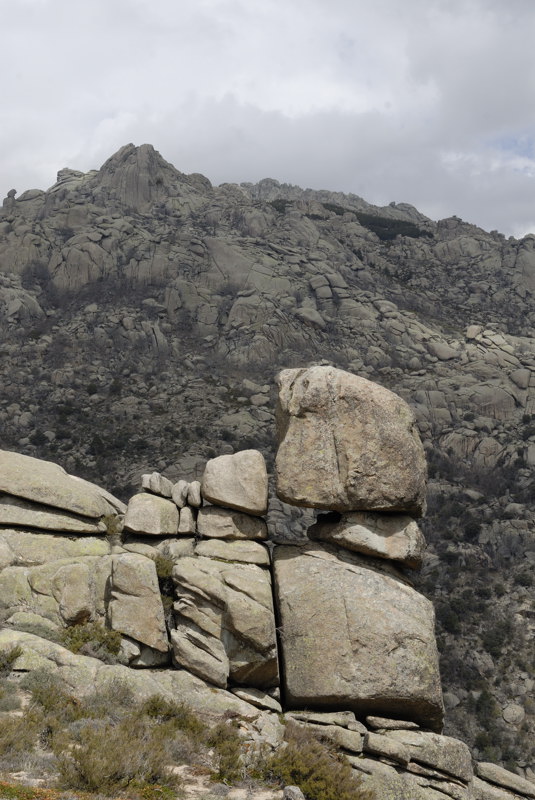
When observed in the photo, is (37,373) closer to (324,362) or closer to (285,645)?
(324,362)

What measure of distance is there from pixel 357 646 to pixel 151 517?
25.9 feet

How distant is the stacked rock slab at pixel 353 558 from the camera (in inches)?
616

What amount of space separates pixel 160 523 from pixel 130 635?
4.04 m

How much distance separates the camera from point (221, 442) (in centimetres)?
5738

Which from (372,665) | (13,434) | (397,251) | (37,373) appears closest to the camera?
(372,665)

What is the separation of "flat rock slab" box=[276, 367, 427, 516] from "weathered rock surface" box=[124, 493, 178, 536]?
13.0ft

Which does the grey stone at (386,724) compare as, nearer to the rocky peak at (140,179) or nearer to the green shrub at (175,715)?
the green shrub at (175,715)

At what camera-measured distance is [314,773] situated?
11898mm

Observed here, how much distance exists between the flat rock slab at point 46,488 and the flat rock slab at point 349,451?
673 centimetres

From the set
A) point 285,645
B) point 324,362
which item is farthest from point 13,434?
point 285,645

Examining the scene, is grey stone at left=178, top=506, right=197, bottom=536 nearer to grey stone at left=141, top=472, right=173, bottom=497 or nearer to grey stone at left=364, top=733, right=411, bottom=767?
grey stone at left=141, top=472, right=173, bottom=497

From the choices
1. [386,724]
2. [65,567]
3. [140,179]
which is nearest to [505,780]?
[386,724]

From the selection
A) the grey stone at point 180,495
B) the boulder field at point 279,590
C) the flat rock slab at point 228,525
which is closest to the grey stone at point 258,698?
the boulder field at point 279,590

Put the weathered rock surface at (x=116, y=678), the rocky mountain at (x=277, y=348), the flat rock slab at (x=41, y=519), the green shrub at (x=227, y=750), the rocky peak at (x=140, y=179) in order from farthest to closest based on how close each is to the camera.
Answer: the rocky peak at (x=140, y=179)
the rocky mountain at (x=277, y=348)
the flat rock slab at (x=41, y=519)
the weathered rock surface at (x=116, y=678)
the green shrub at (x=227, y=750)
